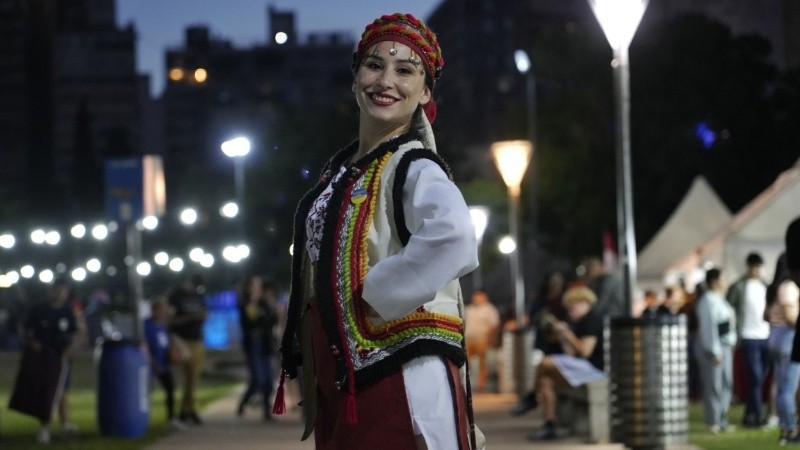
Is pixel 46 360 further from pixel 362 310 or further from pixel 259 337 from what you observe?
pixel 362 310

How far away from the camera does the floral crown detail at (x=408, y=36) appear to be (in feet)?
17.6

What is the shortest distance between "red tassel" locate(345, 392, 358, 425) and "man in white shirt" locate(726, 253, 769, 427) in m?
14.6

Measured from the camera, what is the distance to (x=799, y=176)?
25.3m

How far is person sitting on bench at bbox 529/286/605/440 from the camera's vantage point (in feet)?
60.3

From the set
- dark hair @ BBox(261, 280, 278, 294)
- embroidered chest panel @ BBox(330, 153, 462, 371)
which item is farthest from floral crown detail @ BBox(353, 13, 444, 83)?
dark hair @ BBox(261, 280, 278, 294)

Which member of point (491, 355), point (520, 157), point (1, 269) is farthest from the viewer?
point (1, 269)

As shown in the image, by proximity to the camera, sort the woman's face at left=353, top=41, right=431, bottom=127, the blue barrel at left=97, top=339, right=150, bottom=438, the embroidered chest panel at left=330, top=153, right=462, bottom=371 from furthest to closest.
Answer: the blue barrel at left=97, top=339, right=150, bottom=438, the woman's face at left=353, top=41, right=431, bottom=127, the embroidered chest panel at left=330, top=153, right=462, bottom=371

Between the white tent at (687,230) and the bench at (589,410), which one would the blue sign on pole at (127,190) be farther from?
the white tent at (687,230)

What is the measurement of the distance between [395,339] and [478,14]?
5994 inches

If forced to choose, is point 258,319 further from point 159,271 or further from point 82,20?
point 82,20

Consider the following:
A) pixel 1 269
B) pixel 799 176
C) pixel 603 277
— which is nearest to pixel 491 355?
pixel 799 176

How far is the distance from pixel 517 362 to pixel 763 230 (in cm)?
414

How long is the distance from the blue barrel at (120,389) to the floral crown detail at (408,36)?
1499 centimetres

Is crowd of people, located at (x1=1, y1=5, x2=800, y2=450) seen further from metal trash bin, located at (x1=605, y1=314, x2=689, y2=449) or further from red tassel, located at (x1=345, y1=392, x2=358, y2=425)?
metal trash bin, located at (x1=605, y1=314, x2=689, y2=449)
